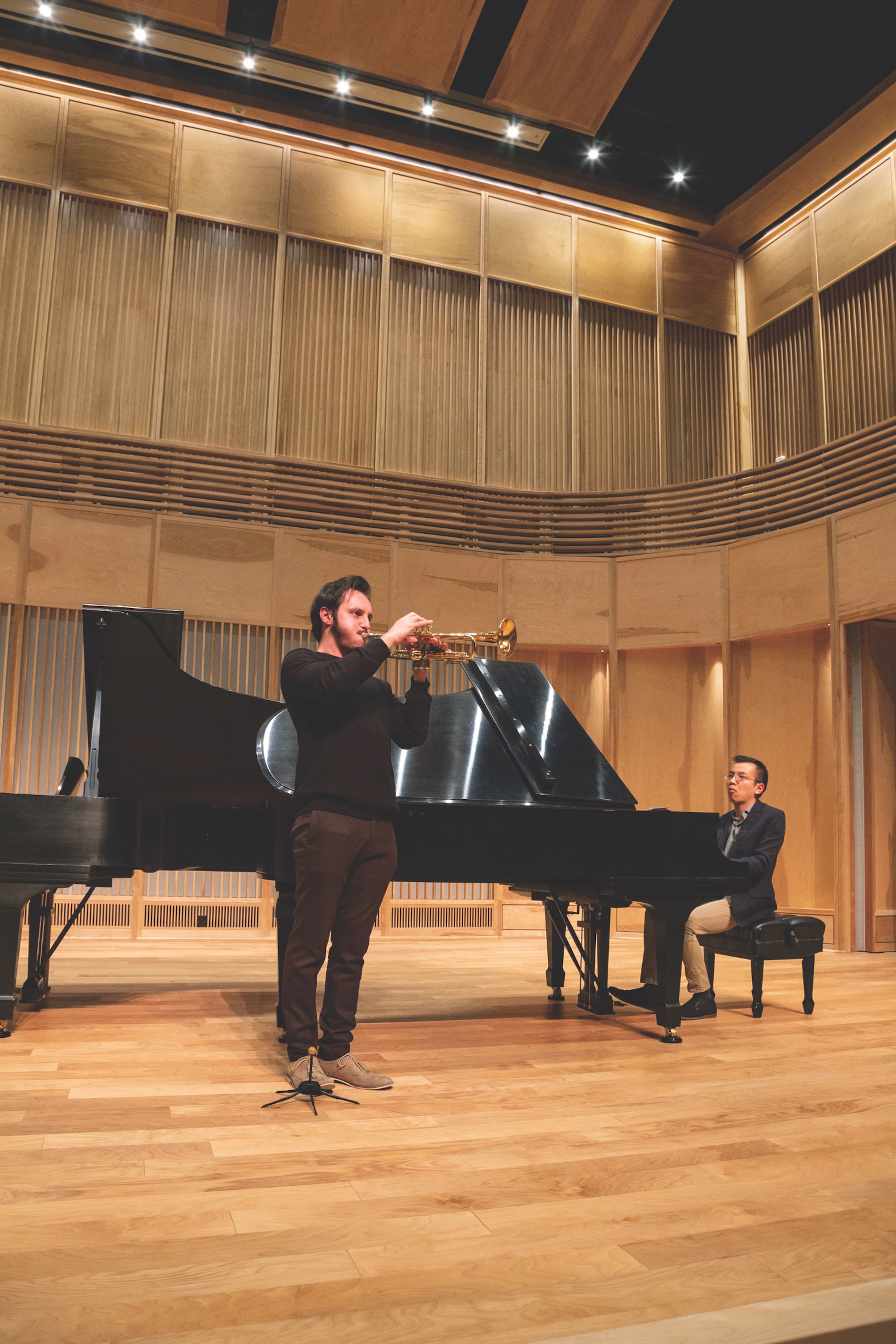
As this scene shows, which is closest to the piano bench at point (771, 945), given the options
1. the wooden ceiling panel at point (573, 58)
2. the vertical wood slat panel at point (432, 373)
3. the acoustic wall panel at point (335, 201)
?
the vertical wood slat panel at point (432, 373)

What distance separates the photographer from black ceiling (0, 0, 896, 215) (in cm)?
690

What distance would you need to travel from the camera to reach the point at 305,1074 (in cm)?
263

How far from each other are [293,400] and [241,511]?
1.12m

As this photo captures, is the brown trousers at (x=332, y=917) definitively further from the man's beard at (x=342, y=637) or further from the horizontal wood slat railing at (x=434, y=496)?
the horizontal wood slat railing at (x=434, y=496)

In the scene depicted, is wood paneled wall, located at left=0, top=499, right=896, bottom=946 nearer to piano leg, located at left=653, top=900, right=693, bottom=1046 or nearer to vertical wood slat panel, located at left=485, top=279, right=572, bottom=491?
vertical wood slat panel, located at left=485, top=279, right=572, bottom=491

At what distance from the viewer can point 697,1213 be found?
72.7 inches

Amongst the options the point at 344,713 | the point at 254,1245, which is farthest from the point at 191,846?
the point at 254,1245

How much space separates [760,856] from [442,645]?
1944mm

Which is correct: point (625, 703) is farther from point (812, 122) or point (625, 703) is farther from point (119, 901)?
point (812, 122)

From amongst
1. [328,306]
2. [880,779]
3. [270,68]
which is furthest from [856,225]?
[270,68]

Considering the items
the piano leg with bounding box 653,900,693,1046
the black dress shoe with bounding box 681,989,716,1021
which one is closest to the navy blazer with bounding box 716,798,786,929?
the black dress shoe with bounding box 681,989,716,1021

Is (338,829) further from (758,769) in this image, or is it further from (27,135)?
(27,135)

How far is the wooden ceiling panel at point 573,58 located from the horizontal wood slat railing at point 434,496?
9.38ft

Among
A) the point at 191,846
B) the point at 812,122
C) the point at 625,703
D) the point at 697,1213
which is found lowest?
the point at 697,1213
